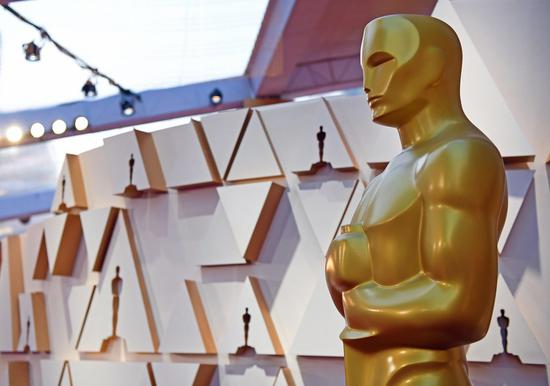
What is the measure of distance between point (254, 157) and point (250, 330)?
0.79 metres

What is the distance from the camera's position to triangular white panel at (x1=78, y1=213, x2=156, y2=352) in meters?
3.30

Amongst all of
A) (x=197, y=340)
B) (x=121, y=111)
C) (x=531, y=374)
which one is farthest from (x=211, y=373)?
(x=121, y=111)

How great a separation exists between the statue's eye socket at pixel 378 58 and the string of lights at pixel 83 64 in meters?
3.44

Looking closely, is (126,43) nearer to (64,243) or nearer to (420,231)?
(64,243)

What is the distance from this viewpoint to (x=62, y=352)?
3.82 meters

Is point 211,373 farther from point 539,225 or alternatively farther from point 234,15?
point 234,15

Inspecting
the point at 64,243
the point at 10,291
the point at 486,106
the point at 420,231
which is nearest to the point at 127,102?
the point at 10,291

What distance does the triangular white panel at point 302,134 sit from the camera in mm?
2832

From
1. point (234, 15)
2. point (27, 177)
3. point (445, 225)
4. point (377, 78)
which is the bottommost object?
point (445, 225)

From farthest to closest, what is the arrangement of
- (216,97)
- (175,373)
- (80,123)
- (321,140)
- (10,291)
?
(216,97) < (80,123) < (10,291) < (175,373) < (321,140)

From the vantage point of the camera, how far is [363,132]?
2840mm

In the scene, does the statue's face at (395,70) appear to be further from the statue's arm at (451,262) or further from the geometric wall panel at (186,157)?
the geometric wall panel at (186,157)

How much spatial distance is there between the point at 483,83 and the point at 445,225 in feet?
3.91

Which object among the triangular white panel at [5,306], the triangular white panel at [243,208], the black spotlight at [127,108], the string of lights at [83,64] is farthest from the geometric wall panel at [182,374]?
the black spotlight at [127,108]
